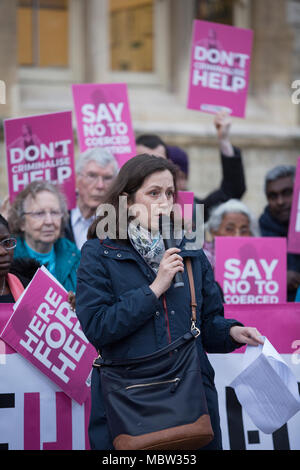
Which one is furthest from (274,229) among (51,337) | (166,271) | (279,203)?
(166,271)

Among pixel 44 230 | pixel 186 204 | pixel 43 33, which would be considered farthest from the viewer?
pixel 43 33

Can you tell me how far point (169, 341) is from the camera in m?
3.03

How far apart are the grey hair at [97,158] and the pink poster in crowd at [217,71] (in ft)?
3.24

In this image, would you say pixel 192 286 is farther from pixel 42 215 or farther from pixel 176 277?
pixel 42 215

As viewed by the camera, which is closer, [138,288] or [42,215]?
[138,288]

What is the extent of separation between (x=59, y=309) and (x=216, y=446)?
131 centimetres

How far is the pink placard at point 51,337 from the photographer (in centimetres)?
409

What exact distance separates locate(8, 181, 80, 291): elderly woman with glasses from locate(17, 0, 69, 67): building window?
490 centimetres

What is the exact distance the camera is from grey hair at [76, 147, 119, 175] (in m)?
5.28

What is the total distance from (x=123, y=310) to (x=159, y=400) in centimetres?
35

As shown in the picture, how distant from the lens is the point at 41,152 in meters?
5.34

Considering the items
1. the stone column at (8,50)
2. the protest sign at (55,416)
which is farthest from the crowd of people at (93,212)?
the stone column at (8,50)

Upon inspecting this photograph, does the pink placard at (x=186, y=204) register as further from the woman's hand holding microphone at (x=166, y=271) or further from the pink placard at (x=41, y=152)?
the pink placard at (x=41, y=152)

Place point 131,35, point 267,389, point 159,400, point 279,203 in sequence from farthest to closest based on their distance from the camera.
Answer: point 131,35
point 279,203
point 267,389
point 159,400
